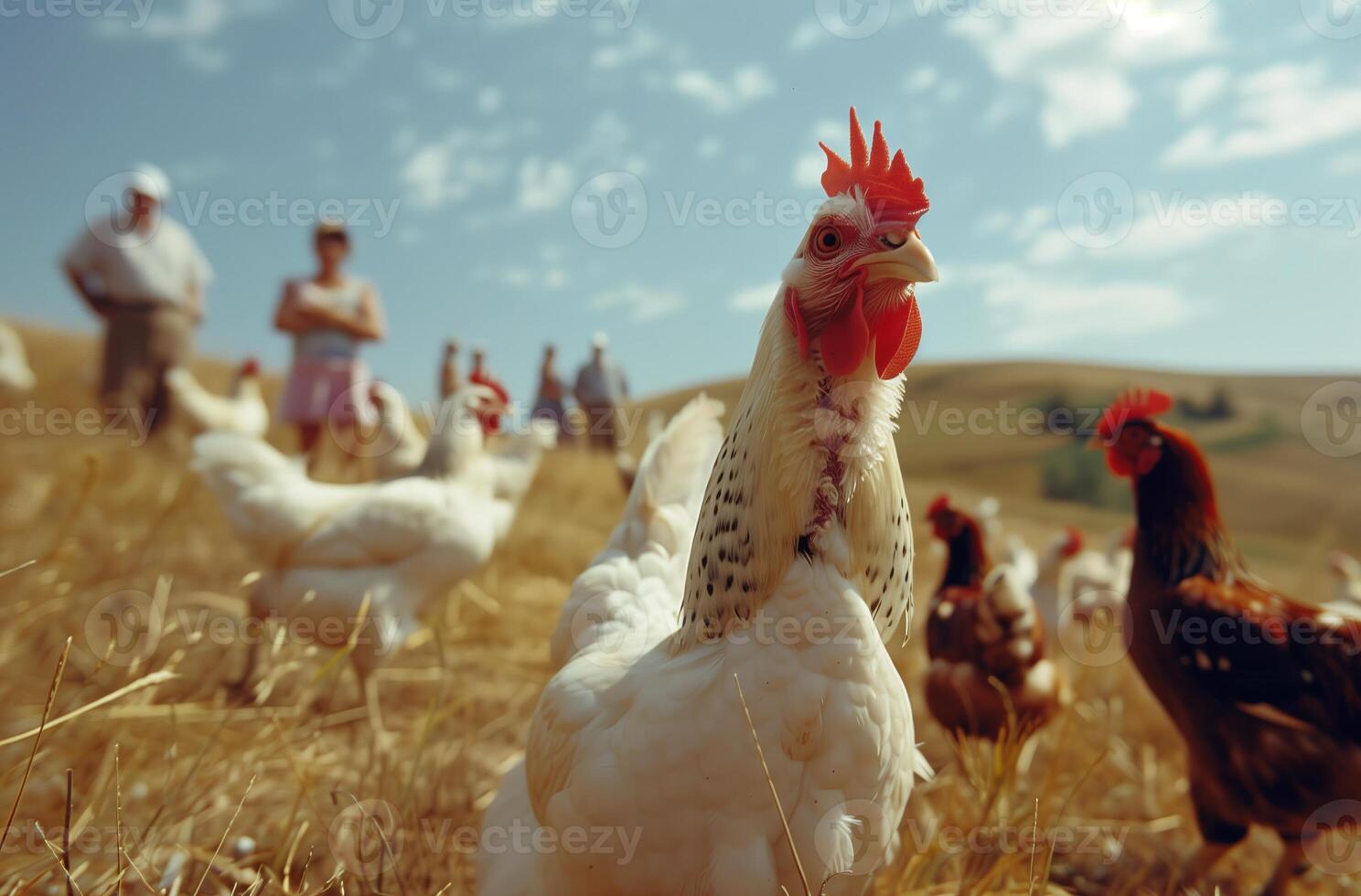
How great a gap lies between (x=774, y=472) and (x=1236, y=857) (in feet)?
10.3

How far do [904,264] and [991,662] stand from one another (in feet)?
8.04

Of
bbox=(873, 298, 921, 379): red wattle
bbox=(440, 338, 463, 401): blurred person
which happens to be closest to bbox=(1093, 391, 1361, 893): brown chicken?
bbox=(873, 298, 921, 379): red wattle

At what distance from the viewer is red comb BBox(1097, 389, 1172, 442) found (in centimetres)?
289

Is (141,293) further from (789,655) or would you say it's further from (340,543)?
(789,655)

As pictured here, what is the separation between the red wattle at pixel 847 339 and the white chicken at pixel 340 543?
274cm

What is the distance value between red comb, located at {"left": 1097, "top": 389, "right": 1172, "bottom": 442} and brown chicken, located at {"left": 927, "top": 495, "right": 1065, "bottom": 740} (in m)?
0.80

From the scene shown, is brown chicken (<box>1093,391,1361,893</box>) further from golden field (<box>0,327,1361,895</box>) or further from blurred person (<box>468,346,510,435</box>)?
blurred person (<box>468,346,510,435</box>)

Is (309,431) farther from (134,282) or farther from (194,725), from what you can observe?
(194,725)

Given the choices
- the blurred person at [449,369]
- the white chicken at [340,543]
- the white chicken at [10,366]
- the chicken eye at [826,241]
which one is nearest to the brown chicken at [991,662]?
the chicken eye at [826,241]

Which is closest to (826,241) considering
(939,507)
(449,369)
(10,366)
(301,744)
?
(301,744)

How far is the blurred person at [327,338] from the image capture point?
5277 mm

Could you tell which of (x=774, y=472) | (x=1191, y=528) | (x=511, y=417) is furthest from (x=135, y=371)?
(x=1191, y=528)

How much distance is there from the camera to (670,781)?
4.08 ft

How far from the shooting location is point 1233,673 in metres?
2.33
